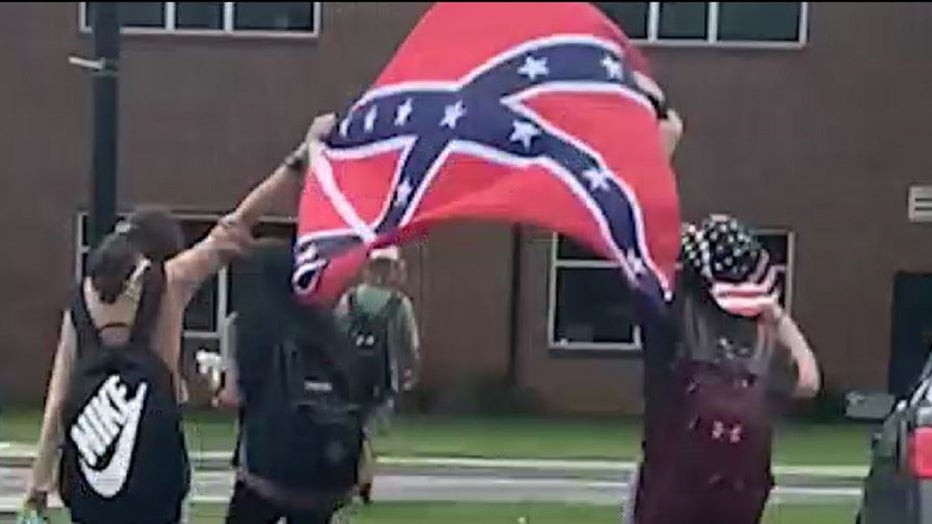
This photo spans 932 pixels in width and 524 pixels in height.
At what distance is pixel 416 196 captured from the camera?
6.34 metres

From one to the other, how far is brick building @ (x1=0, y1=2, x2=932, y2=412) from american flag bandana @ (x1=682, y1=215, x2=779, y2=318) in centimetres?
1927

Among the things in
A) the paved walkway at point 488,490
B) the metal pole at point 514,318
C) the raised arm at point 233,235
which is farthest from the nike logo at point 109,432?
the metal pole at point 514,318

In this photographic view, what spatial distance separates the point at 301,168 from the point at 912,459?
1.96 m

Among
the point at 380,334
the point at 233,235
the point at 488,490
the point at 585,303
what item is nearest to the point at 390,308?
the point at 380,334

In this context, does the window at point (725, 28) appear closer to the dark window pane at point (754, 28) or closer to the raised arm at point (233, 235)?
the dark window pane at point (754, 28)

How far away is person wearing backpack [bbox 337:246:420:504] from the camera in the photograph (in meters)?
6.56

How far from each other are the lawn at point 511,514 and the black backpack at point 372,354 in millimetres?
4744

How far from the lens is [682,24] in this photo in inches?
1000

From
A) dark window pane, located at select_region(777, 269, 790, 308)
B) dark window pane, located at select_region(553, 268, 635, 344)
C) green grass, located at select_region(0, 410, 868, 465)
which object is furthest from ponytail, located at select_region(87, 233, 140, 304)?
dark window pane, located at select_region(553, 268, 635, 344)

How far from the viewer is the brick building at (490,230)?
83.9 ft

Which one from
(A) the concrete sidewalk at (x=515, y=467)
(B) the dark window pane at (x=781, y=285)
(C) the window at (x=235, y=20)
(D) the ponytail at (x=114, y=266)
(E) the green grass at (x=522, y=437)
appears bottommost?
(E) the green grass at (x=522, y=437)

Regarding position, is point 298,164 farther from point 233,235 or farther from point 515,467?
point 515,467

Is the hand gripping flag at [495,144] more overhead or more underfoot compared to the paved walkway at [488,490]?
more overhead

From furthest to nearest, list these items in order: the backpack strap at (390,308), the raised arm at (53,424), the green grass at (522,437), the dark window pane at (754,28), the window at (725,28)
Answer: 1. the dark window pane at (754,28)
2. the window at (725,28)
3. the green grass at (522,437)
4. the backpack strap at (390,308)
5. the raised arm at (53,424)
